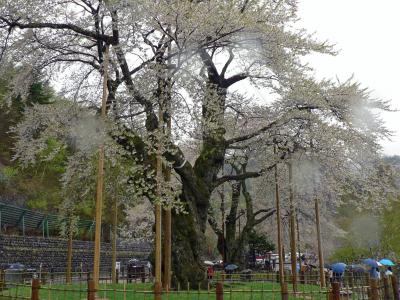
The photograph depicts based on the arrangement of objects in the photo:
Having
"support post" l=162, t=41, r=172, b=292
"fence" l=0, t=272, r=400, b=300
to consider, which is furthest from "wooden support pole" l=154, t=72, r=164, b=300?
"fence" l=0, t=272, r=400, b=300

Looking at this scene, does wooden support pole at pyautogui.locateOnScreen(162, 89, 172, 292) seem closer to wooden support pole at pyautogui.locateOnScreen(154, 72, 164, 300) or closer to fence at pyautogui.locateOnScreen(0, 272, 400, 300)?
wooden support pole at pyautogui.locateOnScreen(154, 72, 164, 300)

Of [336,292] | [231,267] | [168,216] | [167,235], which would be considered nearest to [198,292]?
[336,292]

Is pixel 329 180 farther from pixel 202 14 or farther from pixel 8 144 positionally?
pixel 8 144

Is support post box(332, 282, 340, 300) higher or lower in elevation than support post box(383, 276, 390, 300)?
higher

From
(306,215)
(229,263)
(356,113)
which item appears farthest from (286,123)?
(306,215)

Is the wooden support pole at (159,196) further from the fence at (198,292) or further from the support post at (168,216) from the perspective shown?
the fence at (198,292)

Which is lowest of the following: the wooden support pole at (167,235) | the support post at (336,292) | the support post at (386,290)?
the support post at (386,290)

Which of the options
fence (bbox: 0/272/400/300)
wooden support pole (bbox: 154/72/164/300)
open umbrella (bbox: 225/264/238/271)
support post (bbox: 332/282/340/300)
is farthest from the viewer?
open umbrella (bbox: 225/264/238/271)

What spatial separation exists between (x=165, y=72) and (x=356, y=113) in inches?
295

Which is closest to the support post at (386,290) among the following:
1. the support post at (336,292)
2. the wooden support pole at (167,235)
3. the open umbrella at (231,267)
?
the support post at (336,292)

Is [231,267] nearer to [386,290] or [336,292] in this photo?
[386,290]

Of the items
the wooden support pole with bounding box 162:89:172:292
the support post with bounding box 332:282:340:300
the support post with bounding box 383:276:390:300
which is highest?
the wooden support pole with bounding box 162:89:172:292

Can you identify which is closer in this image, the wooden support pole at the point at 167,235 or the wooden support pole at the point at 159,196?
the wooden support pole at the point at 159,196

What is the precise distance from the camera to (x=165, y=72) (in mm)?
12305
